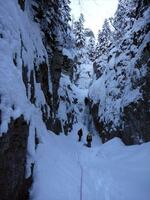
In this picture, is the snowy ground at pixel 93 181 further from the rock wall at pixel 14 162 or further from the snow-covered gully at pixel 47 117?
the rock wall at pixel 14 162

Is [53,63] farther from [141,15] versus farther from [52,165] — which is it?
[52,165]

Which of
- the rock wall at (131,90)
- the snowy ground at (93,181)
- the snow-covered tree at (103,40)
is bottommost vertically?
the snowy ground at (93,181)

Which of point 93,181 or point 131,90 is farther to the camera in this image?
point 131,90

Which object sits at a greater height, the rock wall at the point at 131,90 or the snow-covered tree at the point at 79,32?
the snow-covered tree at the point at 79,32

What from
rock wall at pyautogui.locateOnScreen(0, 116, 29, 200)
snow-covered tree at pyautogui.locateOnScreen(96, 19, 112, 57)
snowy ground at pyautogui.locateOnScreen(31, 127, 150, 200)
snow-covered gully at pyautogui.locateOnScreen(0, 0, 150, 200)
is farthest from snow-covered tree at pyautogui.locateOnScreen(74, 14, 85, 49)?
rock wall at pyautogui.locateOnScreen(0, 116, 29, 200)

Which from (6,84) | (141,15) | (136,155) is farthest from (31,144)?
(141,15)

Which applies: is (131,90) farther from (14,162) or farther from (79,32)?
(79,32)

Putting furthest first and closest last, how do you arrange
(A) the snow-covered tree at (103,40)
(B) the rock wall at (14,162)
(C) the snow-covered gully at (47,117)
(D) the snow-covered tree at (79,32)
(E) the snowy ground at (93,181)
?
(D) the snow-covered tree at (79,32) < (A) the snow-covered tree at (103,40) < (E) the snowy ground at (93,181) < (C) the snow-covered gully at (47,117) < (B) the rock wall at (14,162)

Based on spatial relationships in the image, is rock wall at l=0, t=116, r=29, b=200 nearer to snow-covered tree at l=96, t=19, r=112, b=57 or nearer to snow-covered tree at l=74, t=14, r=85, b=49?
snow-covered tree at l=96, t=19, r=112, b=57

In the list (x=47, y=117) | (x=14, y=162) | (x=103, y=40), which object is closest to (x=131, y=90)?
(x=47, y=117)

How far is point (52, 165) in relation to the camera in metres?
7.59

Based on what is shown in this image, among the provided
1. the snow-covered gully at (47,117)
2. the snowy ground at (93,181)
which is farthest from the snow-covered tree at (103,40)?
the snowy ground at (93,181)

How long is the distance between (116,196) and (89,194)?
0.80 metres

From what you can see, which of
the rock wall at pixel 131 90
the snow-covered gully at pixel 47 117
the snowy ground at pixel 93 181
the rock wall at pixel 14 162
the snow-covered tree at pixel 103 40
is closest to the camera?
the rock wall at pixel 14 162
